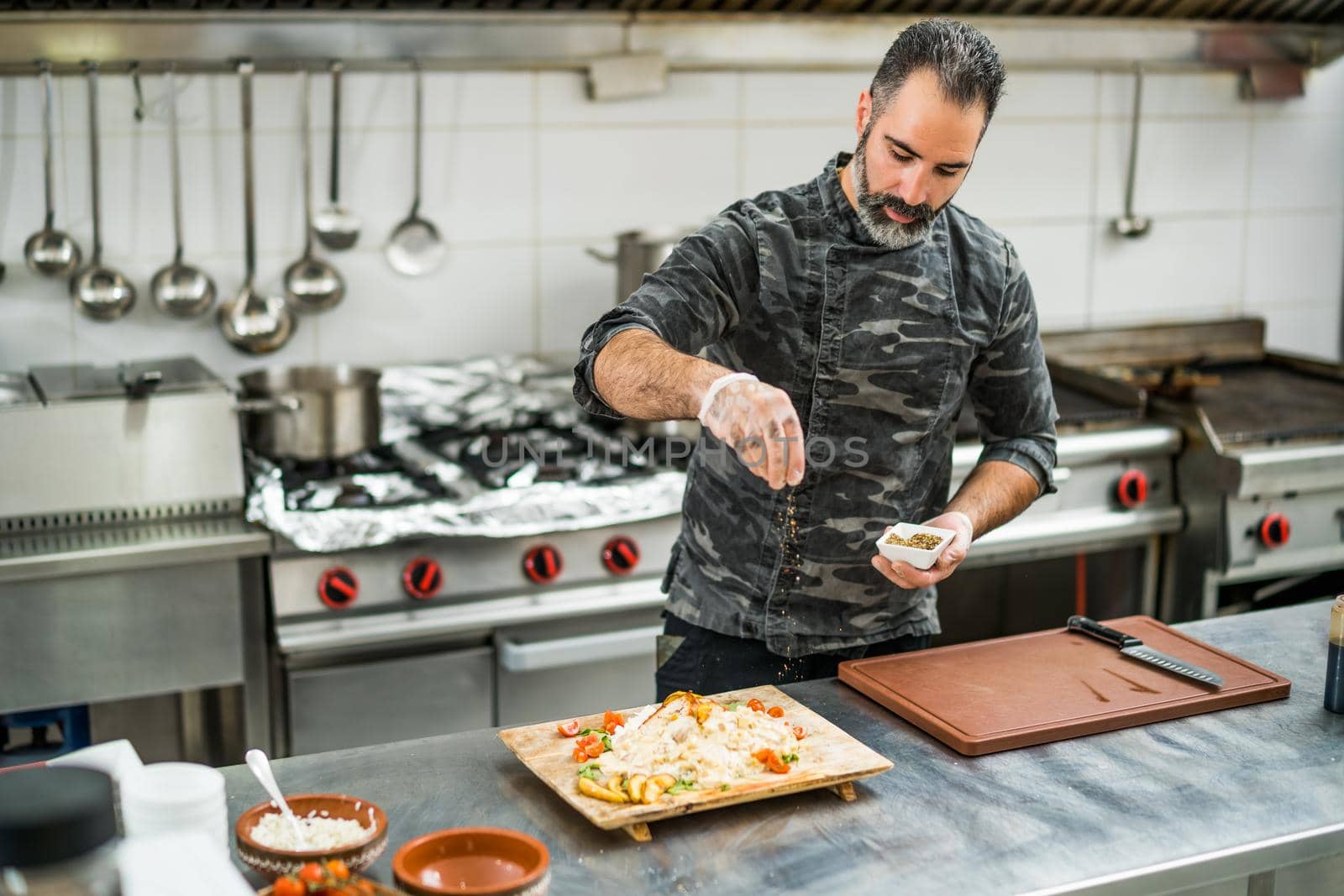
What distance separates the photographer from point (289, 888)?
44.7 inches

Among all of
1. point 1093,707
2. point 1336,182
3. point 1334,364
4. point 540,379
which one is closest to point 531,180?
point 540,379

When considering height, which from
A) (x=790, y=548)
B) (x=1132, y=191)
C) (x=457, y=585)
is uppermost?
(x=1132, y=191)

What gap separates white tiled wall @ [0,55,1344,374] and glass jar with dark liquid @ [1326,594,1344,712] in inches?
74.8

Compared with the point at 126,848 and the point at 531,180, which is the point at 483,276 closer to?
the point at 531,180

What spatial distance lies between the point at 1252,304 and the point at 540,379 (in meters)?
2.18

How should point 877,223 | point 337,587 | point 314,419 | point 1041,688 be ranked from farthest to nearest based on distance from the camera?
1. point 314,419
2. point 337,587
3. point 877,223
4. point 1041,688

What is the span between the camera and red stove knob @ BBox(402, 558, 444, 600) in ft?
8.00

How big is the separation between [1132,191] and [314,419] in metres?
2.34

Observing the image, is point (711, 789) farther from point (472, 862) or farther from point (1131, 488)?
point (1131, 488)

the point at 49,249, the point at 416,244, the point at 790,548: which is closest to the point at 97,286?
the point at 49,249

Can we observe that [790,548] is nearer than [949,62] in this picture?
No

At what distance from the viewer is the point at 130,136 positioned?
2746mm

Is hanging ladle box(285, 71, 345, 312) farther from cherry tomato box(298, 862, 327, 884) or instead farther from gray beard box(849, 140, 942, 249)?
cherry tomato box(298, 862, 327, 884)

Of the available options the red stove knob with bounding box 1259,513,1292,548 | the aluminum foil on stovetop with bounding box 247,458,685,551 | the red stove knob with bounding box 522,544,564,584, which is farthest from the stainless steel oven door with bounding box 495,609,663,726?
the red stove knob with bounding box 1259,513,1292,548
